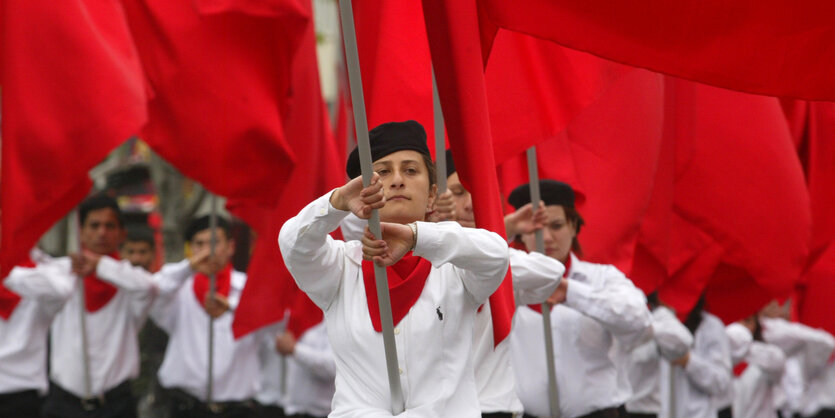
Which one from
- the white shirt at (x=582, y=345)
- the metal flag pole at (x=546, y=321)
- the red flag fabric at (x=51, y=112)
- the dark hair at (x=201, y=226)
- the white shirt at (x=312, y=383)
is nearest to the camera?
the metal flag pole at (x=546, y=321)

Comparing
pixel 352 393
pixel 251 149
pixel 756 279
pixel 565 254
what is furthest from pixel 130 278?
pixel 352 393

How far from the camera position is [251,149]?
26.0ft

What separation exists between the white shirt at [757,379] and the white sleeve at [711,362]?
1.69 m

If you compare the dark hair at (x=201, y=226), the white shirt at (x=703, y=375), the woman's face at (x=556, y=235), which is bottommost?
the white shirt at (x=703, y=375)

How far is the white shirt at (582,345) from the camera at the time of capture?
21.1 ft

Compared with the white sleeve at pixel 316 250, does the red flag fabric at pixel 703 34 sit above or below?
above

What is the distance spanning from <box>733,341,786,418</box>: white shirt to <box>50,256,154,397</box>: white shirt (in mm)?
5451

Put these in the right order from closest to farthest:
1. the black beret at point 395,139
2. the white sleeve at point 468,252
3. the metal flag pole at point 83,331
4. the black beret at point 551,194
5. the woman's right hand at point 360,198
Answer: the woman's right hand at point 360,198 < the white sleeve at point 468,252 < the black beret at point 395,139 < the black beret at point 551,194 < the metal flag pole at point 83,331

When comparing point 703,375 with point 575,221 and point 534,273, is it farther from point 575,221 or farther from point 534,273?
point 534,273

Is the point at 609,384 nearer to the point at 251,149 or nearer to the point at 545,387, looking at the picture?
the point at 545,387

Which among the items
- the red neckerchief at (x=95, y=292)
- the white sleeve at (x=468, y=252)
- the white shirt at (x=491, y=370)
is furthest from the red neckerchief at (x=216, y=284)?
the white sleeve at (x=468, y=252)

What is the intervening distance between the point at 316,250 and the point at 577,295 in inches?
95.0

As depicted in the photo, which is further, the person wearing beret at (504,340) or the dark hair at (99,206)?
the dark hair at (99,206)

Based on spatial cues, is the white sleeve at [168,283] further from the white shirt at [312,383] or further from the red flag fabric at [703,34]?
the red flag fabric at [703,34]
